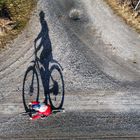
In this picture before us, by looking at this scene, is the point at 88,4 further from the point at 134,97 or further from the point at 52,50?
the point at 134,97

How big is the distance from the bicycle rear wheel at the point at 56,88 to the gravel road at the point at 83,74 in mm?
277

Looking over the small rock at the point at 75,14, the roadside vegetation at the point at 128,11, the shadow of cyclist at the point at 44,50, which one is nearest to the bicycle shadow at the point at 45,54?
the shadow of cyclist at the point at 44,50

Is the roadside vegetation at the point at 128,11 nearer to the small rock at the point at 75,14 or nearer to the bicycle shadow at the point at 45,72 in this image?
the small rock at the point at 75,14

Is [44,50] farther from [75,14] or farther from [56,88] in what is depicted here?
[75,14]

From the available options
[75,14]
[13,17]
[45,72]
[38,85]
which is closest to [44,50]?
[45,72]

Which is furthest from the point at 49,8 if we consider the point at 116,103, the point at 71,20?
the point at 116,103

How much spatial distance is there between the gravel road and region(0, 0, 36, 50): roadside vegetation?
42 centimetres

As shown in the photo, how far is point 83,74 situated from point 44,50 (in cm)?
284

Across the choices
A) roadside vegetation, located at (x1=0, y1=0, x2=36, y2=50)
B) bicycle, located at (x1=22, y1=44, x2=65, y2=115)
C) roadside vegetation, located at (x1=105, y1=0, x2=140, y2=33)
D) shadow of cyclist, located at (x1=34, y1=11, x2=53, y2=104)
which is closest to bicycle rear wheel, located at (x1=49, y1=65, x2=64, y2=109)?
bicycle, located at (x1=22, y1=44, x2=65, y2=115)

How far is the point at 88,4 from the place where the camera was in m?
25.5

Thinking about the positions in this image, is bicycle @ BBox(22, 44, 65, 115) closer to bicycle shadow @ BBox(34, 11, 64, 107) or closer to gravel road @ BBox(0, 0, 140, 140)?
bicycle shadow @ BBox(34, 11, 64, 107)

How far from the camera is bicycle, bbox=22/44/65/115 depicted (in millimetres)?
19547

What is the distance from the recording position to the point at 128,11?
24766 mm

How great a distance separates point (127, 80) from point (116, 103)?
1.87 meters
